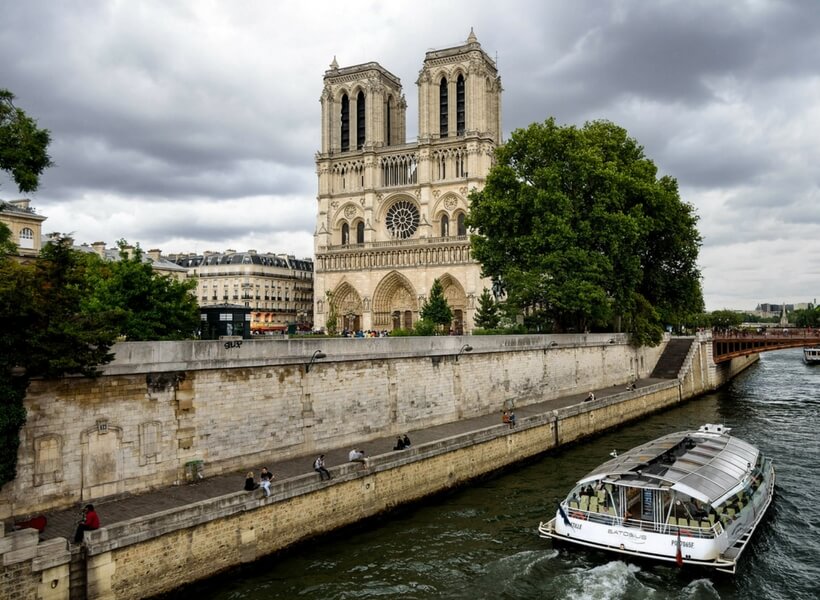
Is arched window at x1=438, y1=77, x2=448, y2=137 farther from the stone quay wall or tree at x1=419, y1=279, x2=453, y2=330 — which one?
the stone quay wall

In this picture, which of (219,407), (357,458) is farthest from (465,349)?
(219,407)

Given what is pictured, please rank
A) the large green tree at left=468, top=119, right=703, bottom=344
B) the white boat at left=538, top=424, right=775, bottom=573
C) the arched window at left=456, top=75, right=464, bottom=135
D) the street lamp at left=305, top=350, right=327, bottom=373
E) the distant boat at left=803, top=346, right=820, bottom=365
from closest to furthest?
1. the white boat at left=538, top=424, right=775, bottom=573
2. the street lamp at left=305, top=350, right=327, bottom=373
3. the large green tree at left=468, top=119, right=703, bottom=344
4. the arched window at left=456, top=75, right=464, bottom=135
5. the distant boat at left=803, top=346, right=820, bottom=365

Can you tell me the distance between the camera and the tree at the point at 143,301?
80.9 feet

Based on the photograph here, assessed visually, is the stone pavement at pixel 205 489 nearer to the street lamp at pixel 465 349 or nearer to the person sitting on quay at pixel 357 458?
the person sitting on quay at pixel 357 458

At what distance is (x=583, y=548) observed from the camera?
15.5 meters

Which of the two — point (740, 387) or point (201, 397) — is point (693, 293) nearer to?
point (740, 387)

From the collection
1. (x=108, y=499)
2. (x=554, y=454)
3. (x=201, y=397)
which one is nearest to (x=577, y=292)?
Answer: (x=554, y=454)

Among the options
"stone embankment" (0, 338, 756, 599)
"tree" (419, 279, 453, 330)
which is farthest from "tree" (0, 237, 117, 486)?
"tree" (419, 279, 453, 330)

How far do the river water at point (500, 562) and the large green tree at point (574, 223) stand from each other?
1404cm

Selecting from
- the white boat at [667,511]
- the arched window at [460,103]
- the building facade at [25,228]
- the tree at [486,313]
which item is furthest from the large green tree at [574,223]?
the arched window at [460,103]

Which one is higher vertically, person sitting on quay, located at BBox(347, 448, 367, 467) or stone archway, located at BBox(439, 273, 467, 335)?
stone archway, located at BBox(439, 273, 467, 335)

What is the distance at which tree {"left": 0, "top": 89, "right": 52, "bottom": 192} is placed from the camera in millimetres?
15328

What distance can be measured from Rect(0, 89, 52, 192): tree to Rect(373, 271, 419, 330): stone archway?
2140 inches

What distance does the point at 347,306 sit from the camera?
7275 centimetres
